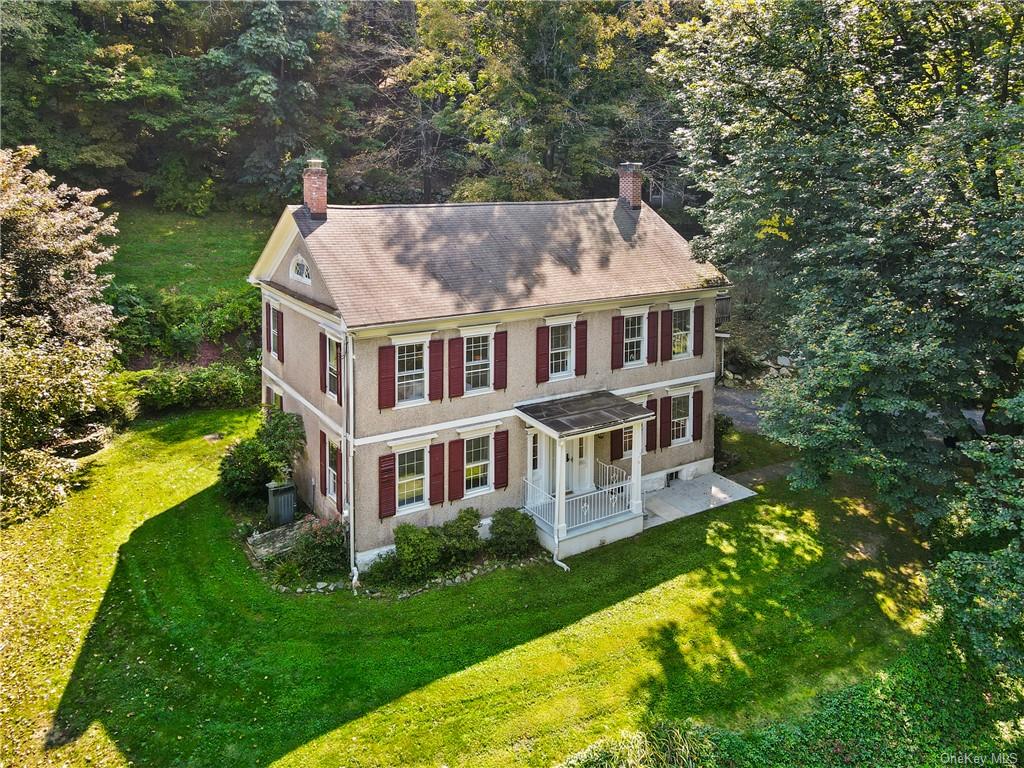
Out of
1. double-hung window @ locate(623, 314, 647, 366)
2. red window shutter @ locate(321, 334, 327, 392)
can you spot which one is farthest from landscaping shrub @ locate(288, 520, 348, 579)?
Answer: double-hung window @ locate(623, 314, 647, 366)

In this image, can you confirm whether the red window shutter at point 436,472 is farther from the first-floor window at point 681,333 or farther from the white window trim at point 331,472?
the first-floor window at point 681,333

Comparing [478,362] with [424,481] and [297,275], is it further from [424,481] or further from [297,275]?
[297,275]

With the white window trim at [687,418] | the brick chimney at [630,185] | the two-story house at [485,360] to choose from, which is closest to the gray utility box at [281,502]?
the two-story house at [485,360]

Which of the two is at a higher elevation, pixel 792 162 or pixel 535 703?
pixel 792 162

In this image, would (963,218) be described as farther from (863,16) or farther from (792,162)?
(863,16)

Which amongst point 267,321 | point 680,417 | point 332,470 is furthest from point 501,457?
point 267,321

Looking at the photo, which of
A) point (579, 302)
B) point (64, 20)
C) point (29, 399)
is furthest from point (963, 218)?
point (64, 20)
